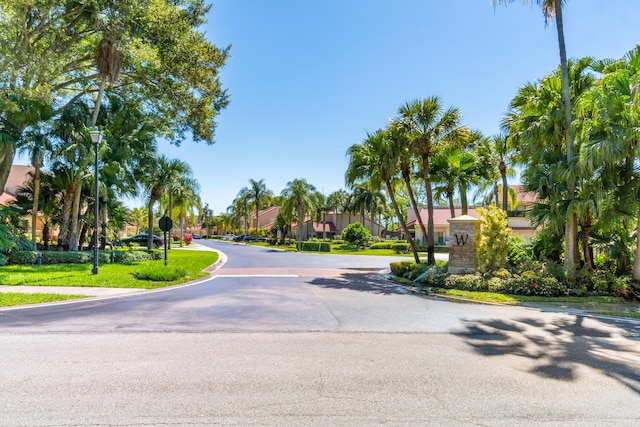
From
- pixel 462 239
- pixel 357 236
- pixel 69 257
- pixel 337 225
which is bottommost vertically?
pixel 69 257

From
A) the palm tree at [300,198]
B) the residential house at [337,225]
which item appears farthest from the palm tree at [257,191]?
the palm tree at [300,198]

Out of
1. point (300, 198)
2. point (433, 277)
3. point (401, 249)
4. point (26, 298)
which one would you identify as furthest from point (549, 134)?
point (300, 198)

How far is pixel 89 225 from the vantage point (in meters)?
24.2

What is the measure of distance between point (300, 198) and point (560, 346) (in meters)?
40.5

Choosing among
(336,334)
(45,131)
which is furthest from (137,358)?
(45,131)

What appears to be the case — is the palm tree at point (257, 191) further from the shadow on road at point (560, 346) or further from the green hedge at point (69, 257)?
the shadow on road at point (560, 346)

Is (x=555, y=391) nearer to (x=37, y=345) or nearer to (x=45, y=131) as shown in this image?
(x=37, y=345)

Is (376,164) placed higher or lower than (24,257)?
higher

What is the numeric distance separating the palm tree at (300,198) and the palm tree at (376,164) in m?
26.3

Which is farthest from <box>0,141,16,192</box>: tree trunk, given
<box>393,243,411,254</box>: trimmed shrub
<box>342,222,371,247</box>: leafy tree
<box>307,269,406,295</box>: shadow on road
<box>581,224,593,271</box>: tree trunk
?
<box>342,222,371,247</box>: leafy tree

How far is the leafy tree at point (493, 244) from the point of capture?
554 inches

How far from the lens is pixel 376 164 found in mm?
19250

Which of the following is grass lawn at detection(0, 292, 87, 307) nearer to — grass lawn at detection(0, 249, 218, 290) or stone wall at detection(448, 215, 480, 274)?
grass lawn at detection(0, 249, 218, 290)

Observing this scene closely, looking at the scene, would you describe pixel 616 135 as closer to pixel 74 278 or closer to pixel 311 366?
pixel 311 366
